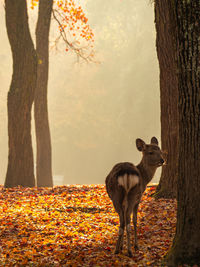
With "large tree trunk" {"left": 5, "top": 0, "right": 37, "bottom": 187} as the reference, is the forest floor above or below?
below

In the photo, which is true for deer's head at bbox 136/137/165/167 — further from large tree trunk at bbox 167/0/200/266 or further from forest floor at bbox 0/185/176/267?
large tree trunk at bbox 167/0/200/266

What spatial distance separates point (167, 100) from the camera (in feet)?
30.8

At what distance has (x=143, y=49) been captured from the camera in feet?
148

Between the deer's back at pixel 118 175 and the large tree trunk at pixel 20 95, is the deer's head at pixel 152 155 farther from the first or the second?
the large tree trunk at pixel 20 95

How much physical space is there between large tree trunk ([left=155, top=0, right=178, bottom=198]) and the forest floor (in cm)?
53

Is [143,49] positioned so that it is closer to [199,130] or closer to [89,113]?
[89,113]

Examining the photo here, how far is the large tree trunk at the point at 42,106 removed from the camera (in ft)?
52.9

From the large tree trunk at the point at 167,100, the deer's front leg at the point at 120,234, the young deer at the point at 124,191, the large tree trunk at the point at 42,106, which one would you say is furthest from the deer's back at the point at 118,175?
the large tree trunk at the point at 42,106

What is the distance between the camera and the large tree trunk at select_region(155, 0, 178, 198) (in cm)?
Answer: 927

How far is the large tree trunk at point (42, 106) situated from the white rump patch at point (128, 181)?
35.5 ft

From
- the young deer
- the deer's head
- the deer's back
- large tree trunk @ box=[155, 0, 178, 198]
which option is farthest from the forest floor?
the deer's head

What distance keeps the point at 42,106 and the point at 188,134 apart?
11.7m

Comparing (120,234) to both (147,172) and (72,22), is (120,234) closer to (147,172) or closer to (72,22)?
(147,172)

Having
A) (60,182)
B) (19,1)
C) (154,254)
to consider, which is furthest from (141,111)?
(154,254)
